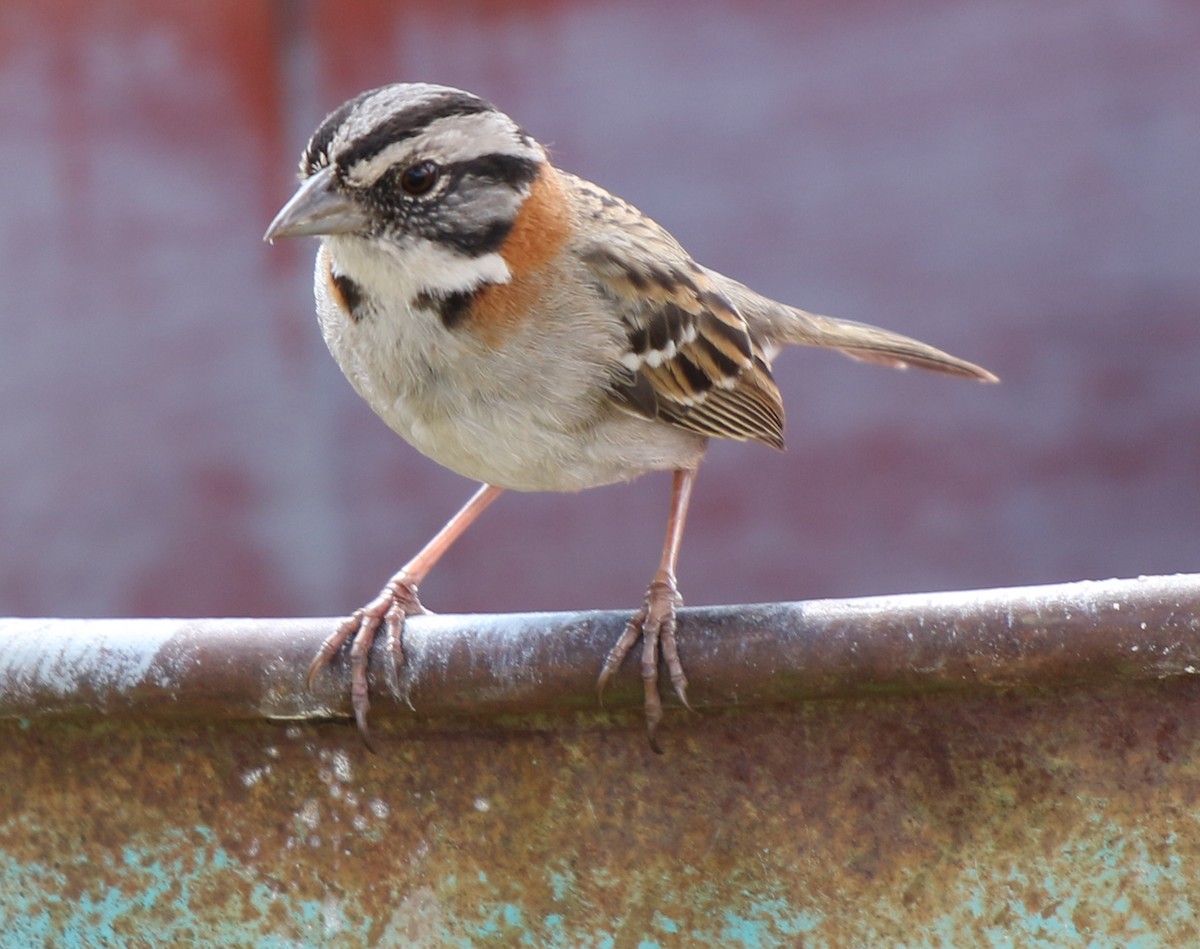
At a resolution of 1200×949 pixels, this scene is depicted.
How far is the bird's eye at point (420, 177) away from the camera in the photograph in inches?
86.0

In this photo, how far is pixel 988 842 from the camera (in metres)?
1.52

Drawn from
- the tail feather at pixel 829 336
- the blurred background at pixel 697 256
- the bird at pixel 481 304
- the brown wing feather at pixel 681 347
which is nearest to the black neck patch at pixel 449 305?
the bird at pixel 481 304

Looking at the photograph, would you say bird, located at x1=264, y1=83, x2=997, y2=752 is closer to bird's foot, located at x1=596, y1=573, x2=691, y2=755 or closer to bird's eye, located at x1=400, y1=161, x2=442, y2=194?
bird's eye, located at x1=400, y1=161, x2=442, y2=194

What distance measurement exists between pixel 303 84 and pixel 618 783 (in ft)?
11.7

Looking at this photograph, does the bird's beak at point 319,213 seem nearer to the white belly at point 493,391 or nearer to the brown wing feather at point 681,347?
the white belly at point 493,391

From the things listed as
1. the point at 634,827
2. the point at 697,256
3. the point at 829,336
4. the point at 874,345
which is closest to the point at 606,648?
the point at 634,827

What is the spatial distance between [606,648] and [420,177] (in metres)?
0.87

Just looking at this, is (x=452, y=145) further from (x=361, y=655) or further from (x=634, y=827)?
(x=634, y=827)

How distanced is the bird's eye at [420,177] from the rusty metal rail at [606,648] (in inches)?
28.7

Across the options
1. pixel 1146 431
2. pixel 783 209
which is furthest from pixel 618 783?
pixel 1146 431

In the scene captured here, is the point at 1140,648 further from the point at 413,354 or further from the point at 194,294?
the point at 194,294

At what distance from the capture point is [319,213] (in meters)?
2.12

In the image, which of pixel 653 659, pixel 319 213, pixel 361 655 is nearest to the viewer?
pixel 653 659

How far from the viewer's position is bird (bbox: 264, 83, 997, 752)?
2162 millimetres
